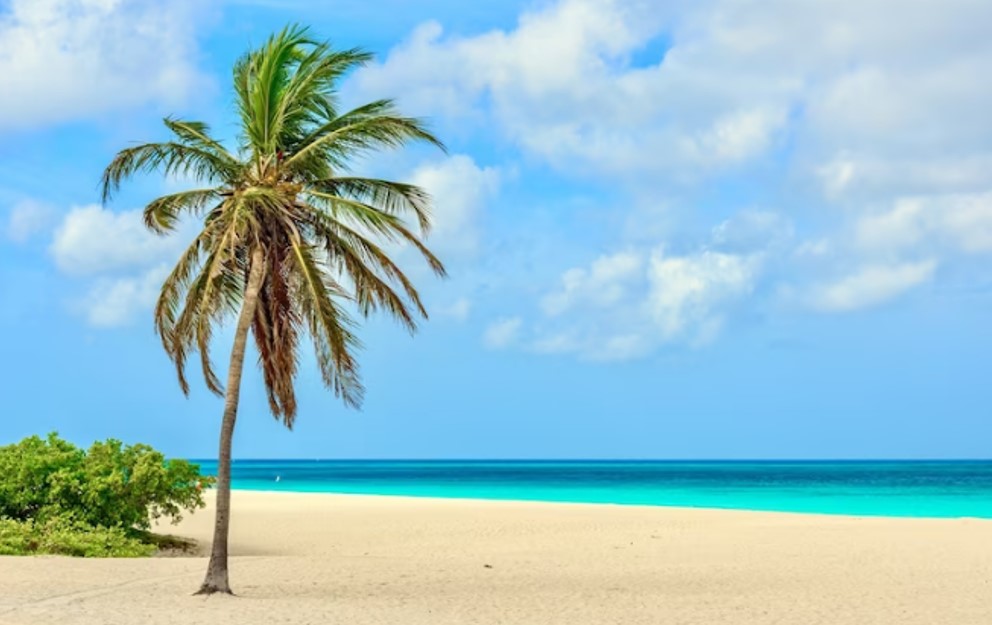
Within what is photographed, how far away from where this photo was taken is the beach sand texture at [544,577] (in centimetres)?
1227

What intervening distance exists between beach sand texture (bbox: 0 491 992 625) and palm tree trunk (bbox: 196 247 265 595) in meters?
0.37

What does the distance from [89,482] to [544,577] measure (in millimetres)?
8483

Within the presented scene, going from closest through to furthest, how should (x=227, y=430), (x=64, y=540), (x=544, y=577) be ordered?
(x=227, y=430)
(x=544, y=577)
(x=64, y=540)

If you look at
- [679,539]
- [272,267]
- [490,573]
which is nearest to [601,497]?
[679,539]

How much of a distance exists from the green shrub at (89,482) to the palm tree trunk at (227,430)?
259 inches

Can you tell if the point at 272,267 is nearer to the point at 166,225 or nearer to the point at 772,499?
the point at 166,225

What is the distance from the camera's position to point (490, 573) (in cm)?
1677

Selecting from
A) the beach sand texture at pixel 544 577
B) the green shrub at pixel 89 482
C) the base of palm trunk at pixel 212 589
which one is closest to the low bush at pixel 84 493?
the green shrub at pixel 89 482

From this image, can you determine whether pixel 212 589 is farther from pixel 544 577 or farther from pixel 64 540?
pixel 64 540

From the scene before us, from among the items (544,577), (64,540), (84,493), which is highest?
(84,493)

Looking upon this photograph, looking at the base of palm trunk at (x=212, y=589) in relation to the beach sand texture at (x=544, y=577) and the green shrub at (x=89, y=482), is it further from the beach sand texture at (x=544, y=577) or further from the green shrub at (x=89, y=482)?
the green shrub at (x=89, y=482)

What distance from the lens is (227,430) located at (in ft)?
42.7

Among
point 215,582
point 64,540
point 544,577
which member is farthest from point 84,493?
point 544,577

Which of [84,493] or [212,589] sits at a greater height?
[84,493]
